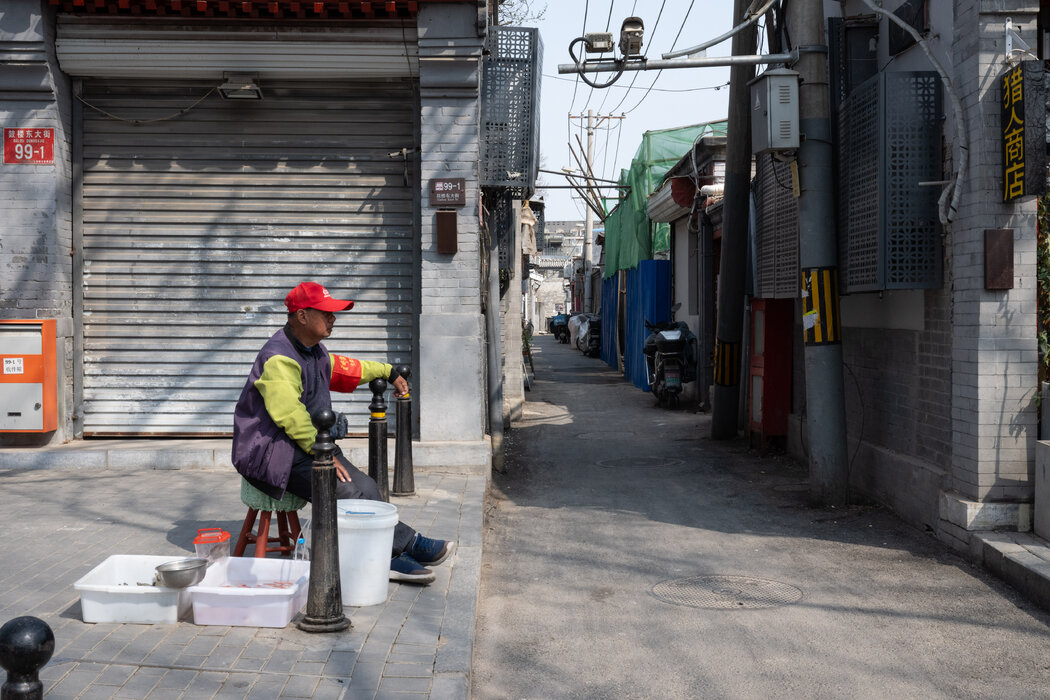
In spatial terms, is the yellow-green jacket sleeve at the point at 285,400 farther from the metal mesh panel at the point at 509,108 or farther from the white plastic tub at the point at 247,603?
the metal mesh panel at the point at 509,108

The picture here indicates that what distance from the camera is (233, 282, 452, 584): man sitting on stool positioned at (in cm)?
531

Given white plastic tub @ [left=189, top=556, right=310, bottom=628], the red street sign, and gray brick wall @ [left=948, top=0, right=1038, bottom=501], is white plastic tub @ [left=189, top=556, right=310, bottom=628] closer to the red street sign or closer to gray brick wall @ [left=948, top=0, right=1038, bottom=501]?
gray brick wall @ [left=948, top=0, right=1038, bottom=501]

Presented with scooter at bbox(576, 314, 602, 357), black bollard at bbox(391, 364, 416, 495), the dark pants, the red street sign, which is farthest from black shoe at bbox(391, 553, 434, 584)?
scooter at bbox(576, 314, 602, 357)

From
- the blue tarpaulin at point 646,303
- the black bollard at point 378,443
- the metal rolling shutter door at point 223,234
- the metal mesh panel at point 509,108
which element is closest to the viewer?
the black bollard at point 378,443

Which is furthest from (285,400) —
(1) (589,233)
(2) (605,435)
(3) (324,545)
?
(1) (589,233)

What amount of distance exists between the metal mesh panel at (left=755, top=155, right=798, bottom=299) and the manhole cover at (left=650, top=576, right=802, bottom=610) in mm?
4849

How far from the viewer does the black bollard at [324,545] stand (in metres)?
4.89

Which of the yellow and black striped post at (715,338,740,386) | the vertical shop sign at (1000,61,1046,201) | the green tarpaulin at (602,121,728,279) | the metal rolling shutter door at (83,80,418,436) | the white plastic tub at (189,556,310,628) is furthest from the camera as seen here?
the green tarpaulin at (602,121,728,279)

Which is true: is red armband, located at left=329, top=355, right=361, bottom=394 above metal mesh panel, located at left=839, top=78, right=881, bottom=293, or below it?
below

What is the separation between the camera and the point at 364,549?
17.6 feet

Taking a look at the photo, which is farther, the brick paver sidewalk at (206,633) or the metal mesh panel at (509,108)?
the metal mesh panel at (509,108)

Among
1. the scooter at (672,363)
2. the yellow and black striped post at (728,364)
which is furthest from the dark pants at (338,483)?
the scooter at (672,363)

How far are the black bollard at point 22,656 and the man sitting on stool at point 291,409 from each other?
228 cm

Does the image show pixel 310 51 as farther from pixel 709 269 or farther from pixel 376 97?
pixel 709 269
